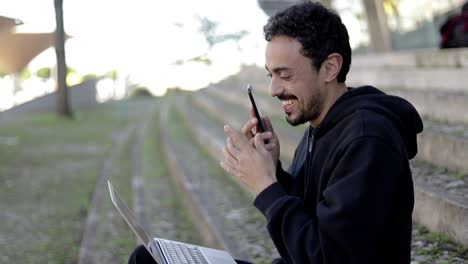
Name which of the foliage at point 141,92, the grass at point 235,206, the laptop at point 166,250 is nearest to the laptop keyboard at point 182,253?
the laptop at point 166,250

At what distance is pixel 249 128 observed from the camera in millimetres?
2623

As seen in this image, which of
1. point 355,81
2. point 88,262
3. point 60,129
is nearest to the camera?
point 88,262

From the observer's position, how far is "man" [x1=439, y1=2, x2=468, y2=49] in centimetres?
613

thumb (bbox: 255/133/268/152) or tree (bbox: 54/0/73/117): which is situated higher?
thumb (bbox: 255/133/268/152)

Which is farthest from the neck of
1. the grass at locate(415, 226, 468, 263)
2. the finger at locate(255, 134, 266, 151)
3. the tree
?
the tree

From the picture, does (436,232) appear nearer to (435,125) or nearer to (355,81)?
(435,125)

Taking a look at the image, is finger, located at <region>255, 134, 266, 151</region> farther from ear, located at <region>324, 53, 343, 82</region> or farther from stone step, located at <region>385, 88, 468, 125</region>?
stone step, located at <region>385, 88, 468, 125</region>

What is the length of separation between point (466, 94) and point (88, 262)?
327cm

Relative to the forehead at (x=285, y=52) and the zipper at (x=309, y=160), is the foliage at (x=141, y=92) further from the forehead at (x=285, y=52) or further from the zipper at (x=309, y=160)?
the forehead at (x=285, y=52)

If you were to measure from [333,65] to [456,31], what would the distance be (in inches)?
182

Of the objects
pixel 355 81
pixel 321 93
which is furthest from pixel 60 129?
pixel 321 93

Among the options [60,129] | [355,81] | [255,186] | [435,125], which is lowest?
[60,129]

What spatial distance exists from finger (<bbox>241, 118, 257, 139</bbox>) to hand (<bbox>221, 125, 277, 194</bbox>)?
0.54ft

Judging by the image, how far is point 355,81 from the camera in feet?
30.2
